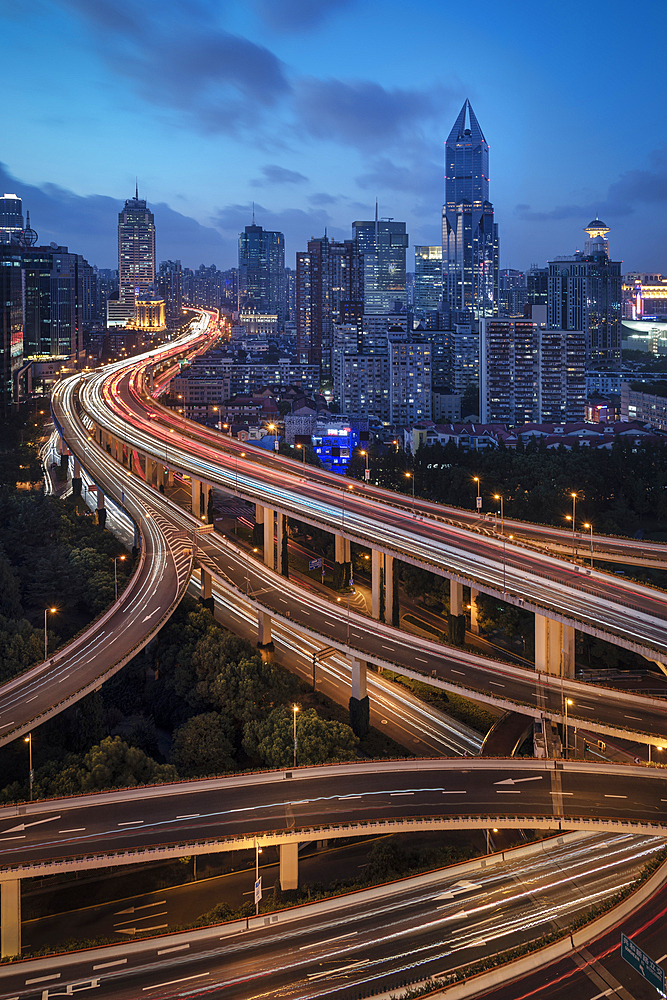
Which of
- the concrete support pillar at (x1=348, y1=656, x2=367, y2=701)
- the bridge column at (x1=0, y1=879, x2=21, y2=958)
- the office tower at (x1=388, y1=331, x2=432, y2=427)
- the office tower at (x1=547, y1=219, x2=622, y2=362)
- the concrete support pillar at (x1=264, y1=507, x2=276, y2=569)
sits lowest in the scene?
the bridge column at (x1=0, y1=879, x2=21, y2=958)

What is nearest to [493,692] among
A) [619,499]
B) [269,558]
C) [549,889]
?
[549,889]

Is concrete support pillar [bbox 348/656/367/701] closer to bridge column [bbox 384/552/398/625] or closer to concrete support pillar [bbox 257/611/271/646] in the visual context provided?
concrete support pillar [bbox 257/611/271/646]

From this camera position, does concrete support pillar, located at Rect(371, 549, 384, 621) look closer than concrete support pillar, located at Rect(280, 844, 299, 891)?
No

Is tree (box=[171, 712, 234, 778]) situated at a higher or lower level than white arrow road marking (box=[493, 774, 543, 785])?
lower

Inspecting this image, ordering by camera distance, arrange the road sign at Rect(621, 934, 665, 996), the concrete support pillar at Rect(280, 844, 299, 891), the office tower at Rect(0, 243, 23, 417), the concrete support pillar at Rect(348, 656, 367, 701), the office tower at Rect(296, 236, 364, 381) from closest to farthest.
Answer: the road sign at Rect(621, 934, 665, 996) < the concrete support pillar at Rect(280, 844, 299, 891) < the concrete support pillar at Rect(348, 656, 367, 701) < the office tower at Rect(0, 243, 23, 417) < the office tower at Rect(296, 236, 364, 381)

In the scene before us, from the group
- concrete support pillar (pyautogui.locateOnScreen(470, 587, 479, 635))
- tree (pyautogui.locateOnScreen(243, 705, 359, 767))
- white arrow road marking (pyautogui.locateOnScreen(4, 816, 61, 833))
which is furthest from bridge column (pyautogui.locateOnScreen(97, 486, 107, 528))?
white arrow road marking (pyautogui.locateOnScreen(4, 816, 61, 833))

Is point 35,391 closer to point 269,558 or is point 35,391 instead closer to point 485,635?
point 269,558
